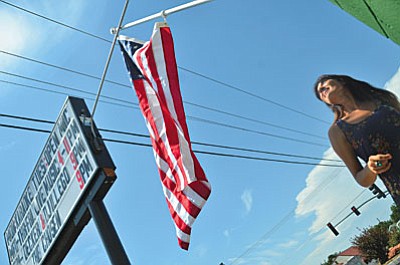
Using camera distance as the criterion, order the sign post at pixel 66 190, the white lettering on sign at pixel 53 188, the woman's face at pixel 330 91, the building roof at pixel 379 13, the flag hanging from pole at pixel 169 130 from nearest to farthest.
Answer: the building roof at pixel 379 13 → the woman's face at pixel 330 91 → the sign post at pixel 66 190 → the flag hanging from pole at pixel 169 130 → the white lettering on sign at pixel 53 188

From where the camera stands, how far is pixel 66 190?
16.3ft

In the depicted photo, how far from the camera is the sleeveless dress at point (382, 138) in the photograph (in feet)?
12.4

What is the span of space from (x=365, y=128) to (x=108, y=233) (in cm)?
213

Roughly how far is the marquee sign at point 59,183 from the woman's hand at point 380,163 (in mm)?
2060

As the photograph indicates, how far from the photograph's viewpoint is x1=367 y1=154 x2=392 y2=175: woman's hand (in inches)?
148

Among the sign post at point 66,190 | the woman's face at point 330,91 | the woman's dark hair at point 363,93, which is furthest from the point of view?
the sign post at point 66,190

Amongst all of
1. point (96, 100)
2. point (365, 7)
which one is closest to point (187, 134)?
point (96, 100)

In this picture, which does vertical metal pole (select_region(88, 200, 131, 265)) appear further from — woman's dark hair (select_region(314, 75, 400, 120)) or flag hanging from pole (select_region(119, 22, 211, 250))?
woman's dark hair (select_region(314, 75, 400, 120))

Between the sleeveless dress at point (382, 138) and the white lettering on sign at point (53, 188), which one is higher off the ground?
the white lettering on sign at point (53, 188)

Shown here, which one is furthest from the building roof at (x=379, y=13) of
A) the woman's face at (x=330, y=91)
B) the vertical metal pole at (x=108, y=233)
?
the vertical metal pole at (x=108, y=233)

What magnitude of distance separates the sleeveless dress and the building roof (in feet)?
1.78

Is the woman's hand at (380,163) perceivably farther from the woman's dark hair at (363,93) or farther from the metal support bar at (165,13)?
the metal support bar at (165,13)

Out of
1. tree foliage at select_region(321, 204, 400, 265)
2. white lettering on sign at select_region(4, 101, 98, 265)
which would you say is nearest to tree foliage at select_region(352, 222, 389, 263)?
tree foliage at select_region(321, 204, 400, 265)

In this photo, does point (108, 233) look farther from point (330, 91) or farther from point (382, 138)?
point (382, 138)
